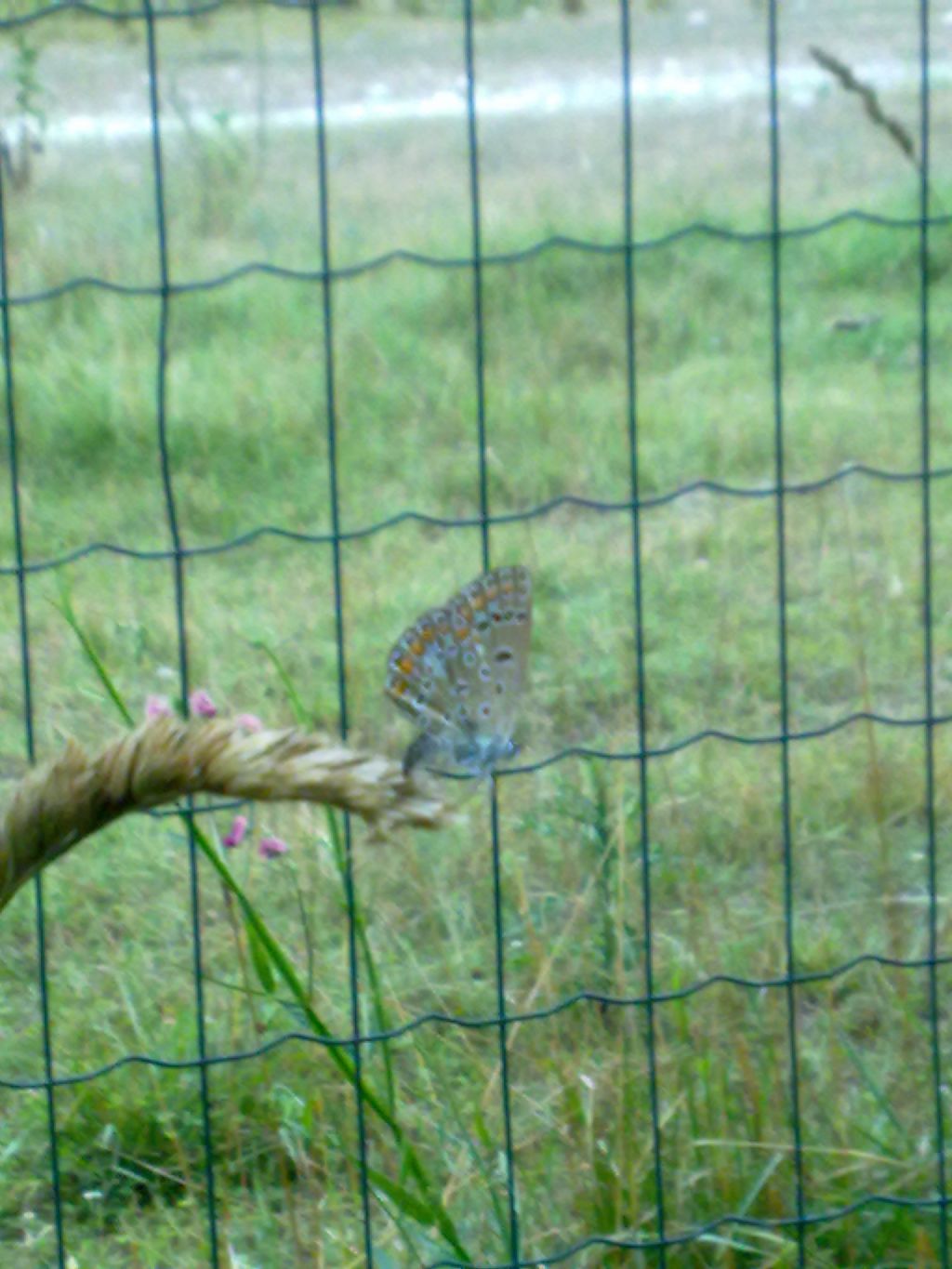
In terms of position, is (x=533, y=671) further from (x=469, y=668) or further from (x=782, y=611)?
(x=469, y=668)

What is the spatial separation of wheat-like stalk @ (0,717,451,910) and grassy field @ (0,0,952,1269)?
0.61 meters

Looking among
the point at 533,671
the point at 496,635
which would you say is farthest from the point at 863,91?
the point at 533,671

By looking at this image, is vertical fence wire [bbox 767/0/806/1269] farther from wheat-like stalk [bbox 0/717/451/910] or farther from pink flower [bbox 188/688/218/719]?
wheat-like stalk [bbox 0/717/451/910]

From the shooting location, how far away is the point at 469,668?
2094 millimetres

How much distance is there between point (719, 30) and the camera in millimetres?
11742

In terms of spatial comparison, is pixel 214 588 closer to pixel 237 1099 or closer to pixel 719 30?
pixel 237 1099

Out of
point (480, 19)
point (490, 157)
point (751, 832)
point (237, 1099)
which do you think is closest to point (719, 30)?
point (480, 19)

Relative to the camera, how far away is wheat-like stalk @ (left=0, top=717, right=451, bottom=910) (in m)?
1.46

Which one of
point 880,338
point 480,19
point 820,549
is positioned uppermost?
point 480,19

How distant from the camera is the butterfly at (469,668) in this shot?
81.0 inches

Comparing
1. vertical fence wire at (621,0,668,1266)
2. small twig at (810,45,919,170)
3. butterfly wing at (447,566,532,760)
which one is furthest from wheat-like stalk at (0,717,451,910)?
small twig at (810,45,919,170)

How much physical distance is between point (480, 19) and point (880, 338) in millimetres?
5994

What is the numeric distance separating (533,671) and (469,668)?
1.83 m

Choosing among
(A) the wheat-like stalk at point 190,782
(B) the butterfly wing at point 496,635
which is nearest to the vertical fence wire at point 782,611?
(B) the butterfly wing at point 496,635
